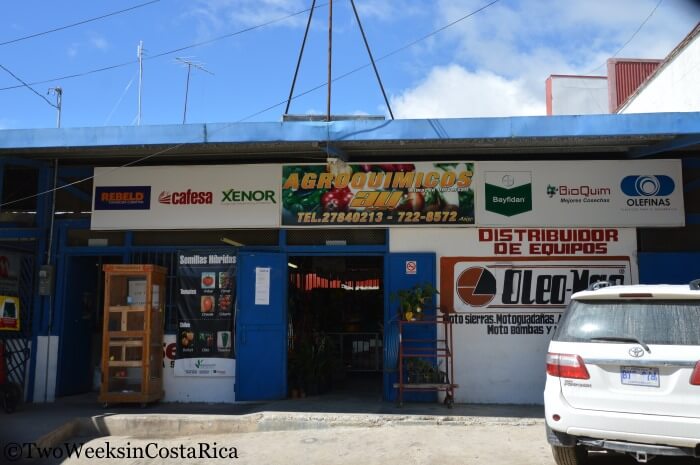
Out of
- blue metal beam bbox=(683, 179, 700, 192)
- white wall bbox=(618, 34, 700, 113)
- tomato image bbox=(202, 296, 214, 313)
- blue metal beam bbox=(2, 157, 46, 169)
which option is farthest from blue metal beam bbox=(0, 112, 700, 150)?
white wall bbox=(618, 34, 700, 113)

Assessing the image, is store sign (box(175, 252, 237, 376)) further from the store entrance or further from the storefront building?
the store entrance

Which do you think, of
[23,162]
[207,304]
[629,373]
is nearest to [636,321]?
[629,373]

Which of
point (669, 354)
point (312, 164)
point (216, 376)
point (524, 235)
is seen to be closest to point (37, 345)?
point (216, 376)

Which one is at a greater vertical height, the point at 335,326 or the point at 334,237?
the point at 334,237

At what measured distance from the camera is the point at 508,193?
10.2 metres

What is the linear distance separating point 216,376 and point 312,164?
3.81 metres

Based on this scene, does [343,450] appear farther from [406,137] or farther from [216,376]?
[406,137]

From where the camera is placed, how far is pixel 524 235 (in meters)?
10.2

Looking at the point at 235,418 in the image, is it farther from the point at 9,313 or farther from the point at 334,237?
the point at 9,313

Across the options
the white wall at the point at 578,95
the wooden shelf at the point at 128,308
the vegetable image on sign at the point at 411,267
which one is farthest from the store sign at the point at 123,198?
the white wall at the point at 578,95

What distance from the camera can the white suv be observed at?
5.10m

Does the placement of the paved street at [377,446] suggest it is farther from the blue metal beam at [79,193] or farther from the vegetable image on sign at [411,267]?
the blue metal beam at [79,193]

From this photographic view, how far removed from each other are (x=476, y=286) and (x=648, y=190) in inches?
126

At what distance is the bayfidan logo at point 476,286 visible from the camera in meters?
10.1
